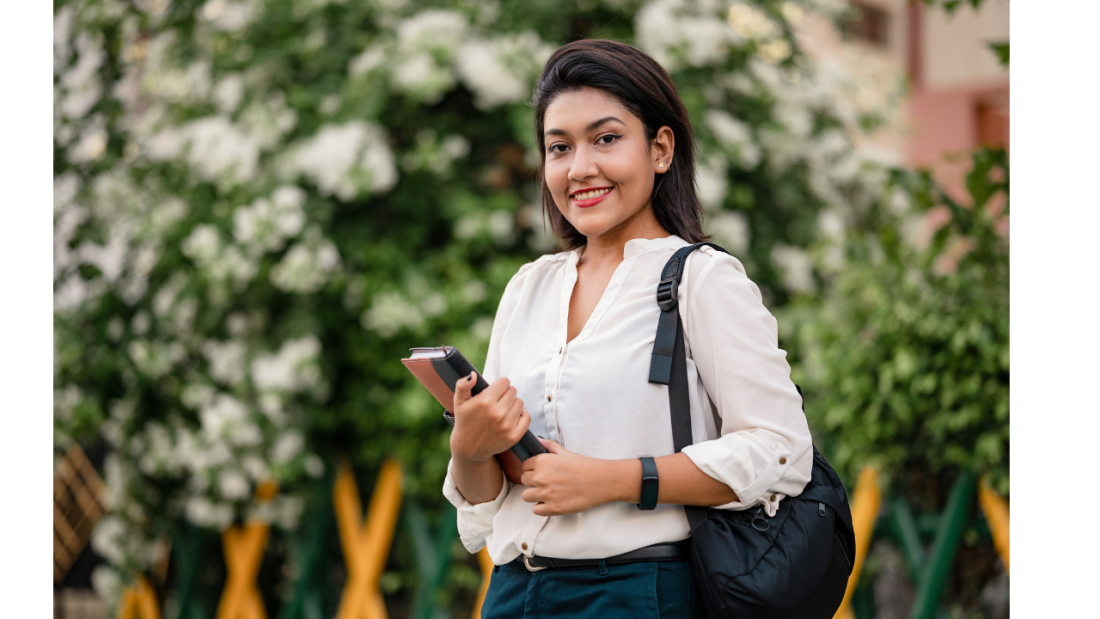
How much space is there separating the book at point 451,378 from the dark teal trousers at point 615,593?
157 millimetres

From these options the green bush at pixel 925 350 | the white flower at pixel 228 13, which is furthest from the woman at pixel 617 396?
the white flower at pixel 228 13


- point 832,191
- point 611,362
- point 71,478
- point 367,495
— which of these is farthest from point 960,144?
point 611,362

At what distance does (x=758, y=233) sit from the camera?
3.99 metres

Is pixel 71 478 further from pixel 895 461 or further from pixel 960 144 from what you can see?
pixel 960 144

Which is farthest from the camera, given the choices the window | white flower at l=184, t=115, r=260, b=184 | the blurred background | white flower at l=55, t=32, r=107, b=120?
the window

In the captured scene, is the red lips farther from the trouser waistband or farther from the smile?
the trouser waistband

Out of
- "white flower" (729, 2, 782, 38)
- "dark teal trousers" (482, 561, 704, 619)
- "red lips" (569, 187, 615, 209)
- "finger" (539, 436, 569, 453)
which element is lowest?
"dark teal trousers" (482, 561, 704, 619)

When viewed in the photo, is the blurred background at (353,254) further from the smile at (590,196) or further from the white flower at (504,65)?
the smile at (590,196)

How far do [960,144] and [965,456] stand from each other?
29.3 feet

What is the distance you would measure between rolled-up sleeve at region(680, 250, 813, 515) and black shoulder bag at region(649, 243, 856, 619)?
2cm

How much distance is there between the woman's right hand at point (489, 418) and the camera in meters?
1.22

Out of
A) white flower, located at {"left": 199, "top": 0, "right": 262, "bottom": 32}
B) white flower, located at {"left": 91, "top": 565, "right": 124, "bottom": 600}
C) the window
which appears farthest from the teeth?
the window

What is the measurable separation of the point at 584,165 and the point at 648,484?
1.51ft

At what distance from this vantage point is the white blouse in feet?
4.09
